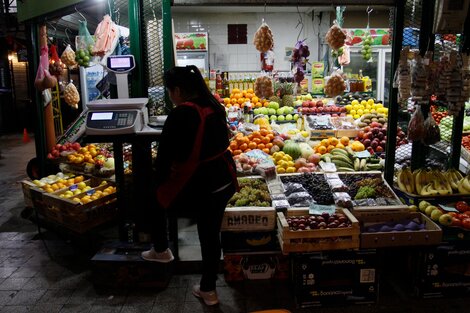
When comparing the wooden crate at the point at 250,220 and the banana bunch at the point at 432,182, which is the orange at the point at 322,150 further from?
the wooden crate at the point at 250,220

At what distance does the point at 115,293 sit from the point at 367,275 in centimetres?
216

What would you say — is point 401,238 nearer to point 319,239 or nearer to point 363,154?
point 319,239

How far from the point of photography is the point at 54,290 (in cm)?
390

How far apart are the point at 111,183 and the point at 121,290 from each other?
1759 mm

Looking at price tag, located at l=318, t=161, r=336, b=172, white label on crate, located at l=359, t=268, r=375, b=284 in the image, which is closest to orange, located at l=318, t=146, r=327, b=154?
price tag, located at l=318, t=161, r=336, b=172

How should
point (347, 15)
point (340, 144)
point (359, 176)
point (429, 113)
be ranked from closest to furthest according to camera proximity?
point (429, 113)
point (359, 176)
point (340, 144)
point (347, 15)

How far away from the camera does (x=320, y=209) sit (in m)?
3.79

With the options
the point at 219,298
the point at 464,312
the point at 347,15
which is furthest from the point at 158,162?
the point at 347,15

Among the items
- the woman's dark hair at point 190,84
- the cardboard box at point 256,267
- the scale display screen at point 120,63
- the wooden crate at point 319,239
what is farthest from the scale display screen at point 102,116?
the wooden crate at point 319,239

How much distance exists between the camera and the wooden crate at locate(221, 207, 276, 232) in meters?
3.83

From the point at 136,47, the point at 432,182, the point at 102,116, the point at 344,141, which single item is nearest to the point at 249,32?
the point at 344,141

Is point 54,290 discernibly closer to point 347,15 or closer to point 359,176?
point 359,176

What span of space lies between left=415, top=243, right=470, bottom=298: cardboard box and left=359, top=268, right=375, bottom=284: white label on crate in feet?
1.35

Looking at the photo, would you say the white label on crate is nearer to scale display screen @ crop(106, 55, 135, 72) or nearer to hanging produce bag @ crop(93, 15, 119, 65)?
scale display screen @ crop(106, 55, 135, 72)
